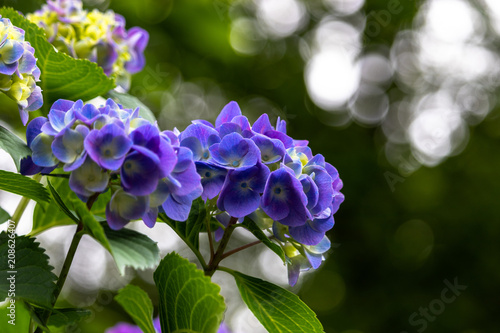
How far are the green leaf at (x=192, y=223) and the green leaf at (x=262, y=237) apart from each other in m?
0.05

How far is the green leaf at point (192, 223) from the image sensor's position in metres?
0.59

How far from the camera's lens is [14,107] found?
1.48m

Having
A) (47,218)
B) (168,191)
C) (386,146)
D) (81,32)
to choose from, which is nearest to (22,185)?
(168,191)

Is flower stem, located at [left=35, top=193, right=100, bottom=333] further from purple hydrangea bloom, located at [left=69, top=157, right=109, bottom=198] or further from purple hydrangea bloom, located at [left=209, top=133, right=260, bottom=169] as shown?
purple hydrangea bloom, located at [left=209, top=133, right=260, bottom=169]

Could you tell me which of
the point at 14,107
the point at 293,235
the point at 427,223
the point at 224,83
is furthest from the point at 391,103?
the point at 293,235

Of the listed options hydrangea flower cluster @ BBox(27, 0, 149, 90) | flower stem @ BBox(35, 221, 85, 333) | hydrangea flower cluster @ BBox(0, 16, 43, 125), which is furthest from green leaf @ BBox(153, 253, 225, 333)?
hydrangea flower cluster @ BBox(27, 0, 149, 90)

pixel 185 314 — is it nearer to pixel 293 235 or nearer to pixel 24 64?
pixel 293 235

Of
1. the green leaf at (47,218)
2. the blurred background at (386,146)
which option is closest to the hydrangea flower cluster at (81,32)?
the green leaf at (47,218)

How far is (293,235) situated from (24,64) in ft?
1.08

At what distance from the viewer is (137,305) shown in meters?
0.58

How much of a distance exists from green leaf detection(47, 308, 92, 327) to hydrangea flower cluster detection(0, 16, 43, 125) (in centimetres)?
20

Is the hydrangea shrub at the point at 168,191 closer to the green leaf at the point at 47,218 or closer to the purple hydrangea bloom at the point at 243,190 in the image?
the purple hydrangea bloom at the point at 243,190

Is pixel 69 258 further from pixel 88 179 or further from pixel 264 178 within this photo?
pixel 264 178

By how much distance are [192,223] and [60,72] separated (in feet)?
0.85
